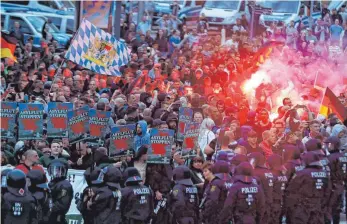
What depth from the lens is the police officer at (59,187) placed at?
15562 mm

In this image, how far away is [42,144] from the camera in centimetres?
1712

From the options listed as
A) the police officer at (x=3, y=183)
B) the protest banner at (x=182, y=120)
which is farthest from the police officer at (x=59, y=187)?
the protest banner at (x=182, y=120)

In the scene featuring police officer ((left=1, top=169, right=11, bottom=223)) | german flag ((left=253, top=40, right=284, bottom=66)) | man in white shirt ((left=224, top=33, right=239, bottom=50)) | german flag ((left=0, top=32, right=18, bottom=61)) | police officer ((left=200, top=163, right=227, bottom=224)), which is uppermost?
police officer ((left=1, top=169, right=11, bottom=223))

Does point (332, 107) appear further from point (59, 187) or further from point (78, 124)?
point (59, 187)

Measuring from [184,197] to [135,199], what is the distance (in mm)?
861

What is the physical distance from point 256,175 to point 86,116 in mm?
3077

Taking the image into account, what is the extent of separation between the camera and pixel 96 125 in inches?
703

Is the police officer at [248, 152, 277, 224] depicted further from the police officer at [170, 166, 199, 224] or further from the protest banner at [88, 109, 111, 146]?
the protest banner at [88, 109, 111, 146]

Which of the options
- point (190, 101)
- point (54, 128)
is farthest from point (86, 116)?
point (190, 101)

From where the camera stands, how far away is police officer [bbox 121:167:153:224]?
15.5 metres

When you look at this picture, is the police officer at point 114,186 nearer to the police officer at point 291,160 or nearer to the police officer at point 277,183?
the police officer at point 277,183

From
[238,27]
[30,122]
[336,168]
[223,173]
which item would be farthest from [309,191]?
[238,27]

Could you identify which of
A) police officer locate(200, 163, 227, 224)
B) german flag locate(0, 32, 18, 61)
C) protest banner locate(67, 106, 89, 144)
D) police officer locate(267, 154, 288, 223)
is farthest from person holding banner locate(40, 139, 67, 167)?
german flag locate(0, 32, 18, 61)

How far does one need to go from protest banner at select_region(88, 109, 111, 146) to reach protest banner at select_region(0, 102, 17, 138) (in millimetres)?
1183
